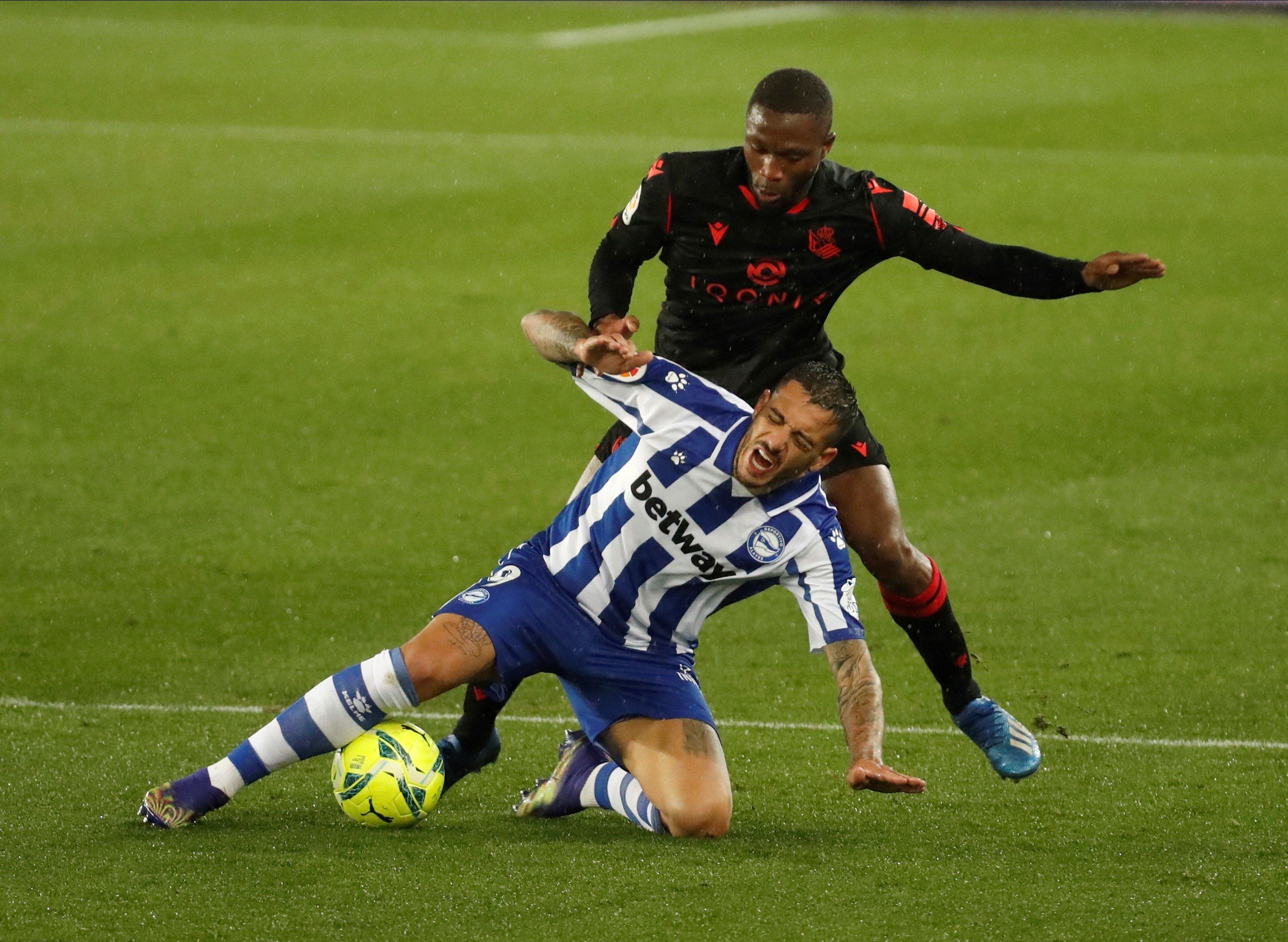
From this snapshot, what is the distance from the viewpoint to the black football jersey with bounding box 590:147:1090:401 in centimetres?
540

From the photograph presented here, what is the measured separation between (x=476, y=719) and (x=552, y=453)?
4948 mm

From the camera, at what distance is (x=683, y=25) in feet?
74.7

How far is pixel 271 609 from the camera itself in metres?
7.78

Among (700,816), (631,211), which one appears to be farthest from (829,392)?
(700,816)

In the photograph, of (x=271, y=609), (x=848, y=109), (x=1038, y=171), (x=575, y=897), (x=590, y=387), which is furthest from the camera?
(x=848, y=109)

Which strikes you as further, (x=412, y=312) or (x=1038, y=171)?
(x=1038, y=171)

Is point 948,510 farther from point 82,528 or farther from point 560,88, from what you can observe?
point 560,88

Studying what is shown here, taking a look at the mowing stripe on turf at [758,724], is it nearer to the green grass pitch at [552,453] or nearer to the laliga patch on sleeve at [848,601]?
the green grass pitch at [552,453]

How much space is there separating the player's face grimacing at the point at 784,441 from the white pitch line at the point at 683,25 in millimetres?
17456

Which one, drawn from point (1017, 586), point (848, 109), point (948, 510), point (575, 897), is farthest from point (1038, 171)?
point (575, 897)

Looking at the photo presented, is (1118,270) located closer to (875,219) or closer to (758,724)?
(875,219)

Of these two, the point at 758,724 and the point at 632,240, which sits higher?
the point at 632,240

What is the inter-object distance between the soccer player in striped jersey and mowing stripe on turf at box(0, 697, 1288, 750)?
115 centimetres

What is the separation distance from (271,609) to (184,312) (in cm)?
524
